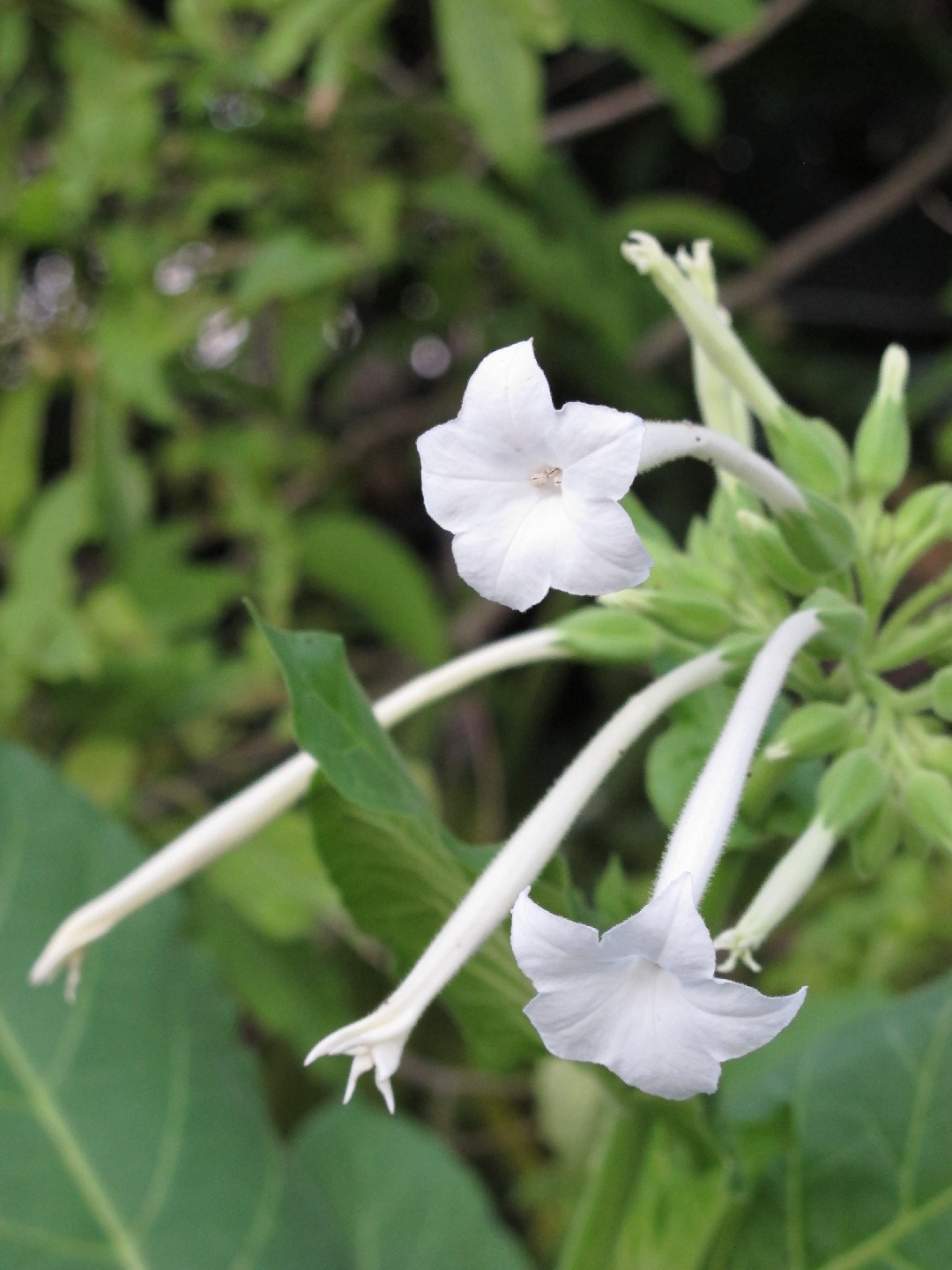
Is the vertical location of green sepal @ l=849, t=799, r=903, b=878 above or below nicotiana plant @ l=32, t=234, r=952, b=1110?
below

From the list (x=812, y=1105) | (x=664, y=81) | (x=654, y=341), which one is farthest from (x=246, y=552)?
(x=812, y=1105)

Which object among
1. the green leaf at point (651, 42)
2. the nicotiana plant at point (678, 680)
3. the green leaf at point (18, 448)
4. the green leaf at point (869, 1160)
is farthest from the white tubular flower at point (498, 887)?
the green leaf at point (18, 448)

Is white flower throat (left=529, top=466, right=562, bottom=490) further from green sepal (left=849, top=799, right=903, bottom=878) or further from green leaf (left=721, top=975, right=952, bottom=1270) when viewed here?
green leaf (left=721, top=975, right=952, bottom=1270)

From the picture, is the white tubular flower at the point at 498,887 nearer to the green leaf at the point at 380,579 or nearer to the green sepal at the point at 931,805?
the green sepal at the point at 931,805

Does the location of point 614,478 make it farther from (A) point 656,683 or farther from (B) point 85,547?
(B) point 85,547

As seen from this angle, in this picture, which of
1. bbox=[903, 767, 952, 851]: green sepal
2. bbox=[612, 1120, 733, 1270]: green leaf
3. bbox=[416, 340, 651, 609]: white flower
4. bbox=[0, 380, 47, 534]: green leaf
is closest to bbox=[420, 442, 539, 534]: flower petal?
bbox=[416, 340, 651, 609]: white flower

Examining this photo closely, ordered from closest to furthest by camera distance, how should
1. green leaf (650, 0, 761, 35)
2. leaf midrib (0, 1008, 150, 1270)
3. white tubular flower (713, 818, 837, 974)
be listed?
1. white tubular flower (713, 818, 837, 974)
2. leaf midrib (0, 1008, 150, 1270)
3. green leaf (650, 0, 761, 35)

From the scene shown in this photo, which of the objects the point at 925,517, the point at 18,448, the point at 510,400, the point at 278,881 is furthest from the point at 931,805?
the point at 18,448

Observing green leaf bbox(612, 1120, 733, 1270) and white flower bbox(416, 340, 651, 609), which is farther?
green leaf bbox(612, 1120, 733, 1270)
